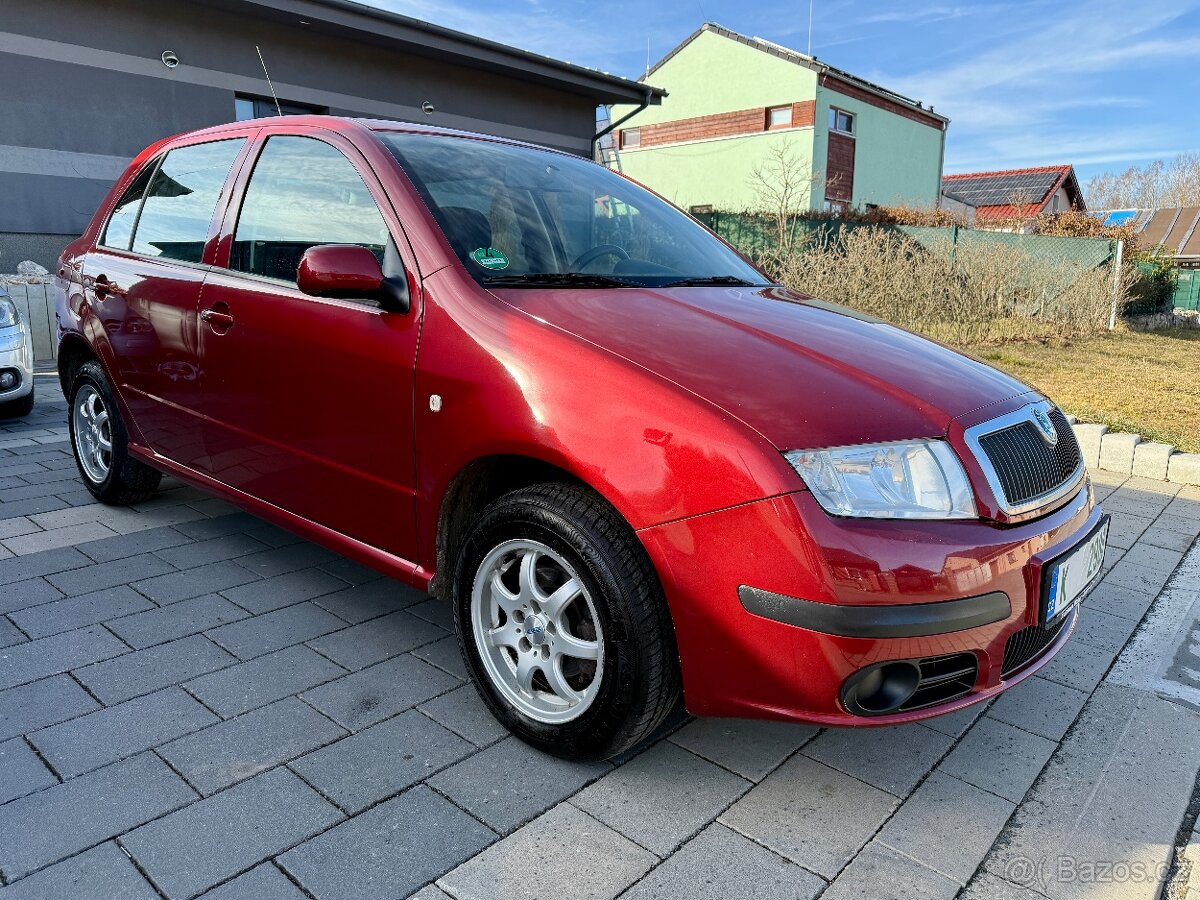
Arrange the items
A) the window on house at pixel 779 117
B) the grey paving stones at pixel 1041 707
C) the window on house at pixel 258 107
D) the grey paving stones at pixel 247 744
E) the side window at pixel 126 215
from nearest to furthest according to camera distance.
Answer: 1. the grey paving stones at pixel 247 744
2. the grey paving stones at pixel 1041 707
3. the side window at pixel 126 215
4. the window on house at pixel 258 107
5. the window on house at pixel 779 117

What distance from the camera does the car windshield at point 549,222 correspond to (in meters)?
2.63

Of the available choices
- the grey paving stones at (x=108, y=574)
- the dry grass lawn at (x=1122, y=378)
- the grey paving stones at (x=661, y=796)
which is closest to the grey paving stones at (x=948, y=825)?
the grey paving stones at (x=661, y=796)

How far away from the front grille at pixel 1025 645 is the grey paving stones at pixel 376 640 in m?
1.83

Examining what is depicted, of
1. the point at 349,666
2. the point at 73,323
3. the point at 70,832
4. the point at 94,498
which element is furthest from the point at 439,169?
the point at 94,498

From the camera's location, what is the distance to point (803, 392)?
2.08 m

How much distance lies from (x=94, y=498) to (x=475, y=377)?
3.18 meters

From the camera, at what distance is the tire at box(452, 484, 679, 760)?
2062 millimetres

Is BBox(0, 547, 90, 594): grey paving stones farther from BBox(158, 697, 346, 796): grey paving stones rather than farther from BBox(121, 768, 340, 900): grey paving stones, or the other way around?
BBox(121, 768, 340, 900): grey paving stones

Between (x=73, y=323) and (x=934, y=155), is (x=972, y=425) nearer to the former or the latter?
(x=73, y=323)

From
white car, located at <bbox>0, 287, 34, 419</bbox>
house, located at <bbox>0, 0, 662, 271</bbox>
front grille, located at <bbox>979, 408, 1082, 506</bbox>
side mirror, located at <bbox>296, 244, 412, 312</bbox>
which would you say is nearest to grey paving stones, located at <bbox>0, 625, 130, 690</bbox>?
side mirror, located at <bbox>296, 244, 412, 312</bbox>

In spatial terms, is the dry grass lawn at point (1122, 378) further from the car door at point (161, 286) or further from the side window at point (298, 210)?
the car door at point (161, 286)

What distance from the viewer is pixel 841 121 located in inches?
1075

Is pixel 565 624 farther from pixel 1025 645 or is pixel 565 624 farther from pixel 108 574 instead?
pixel 108 574

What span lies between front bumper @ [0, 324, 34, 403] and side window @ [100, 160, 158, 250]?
283 cm
